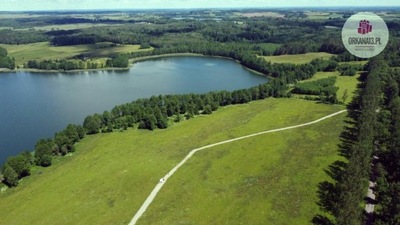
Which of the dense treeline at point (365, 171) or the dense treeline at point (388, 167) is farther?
the dense treeline at point (388, 167)

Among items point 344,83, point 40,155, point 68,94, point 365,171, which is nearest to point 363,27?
point 344,83

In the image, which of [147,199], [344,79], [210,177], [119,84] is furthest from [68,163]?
[344,79]

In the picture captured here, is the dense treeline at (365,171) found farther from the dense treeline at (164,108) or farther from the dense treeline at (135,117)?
the dense treeline at (135,117)

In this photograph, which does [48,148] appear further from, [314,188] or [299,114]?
[299,114]

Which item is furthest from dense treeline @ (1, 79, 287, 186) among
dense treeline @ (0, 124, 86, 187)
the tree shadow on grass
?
the tree shadow on grass

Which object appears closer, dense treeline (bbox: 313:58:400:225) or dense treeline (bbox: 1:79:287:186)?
dense treeline (bbox: 313:58:400:225)

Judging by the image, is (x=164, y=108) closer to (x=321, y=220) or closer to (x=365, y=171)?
(x=365, y=171)

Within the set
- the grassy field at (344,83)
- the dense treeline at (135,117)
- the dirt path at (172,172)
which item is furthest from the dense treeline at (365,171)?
the dense treeline at (135,117)

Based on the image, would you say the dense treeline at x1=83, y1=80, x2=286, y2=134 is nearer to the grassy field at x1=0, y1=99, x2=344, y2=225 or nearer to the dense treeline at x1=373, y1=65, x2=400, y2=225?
the grassy field at x1=0, y1=99, x2=344, y2=225
